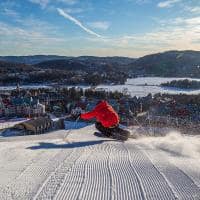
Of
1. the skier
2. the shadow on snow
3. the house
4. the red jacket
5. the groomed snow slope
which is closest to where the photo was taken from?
the groomed snow slope

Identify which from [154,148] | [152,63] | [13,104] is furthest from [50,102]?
[152,63]

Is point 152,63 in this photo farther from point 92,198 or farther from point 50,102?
point 92,198

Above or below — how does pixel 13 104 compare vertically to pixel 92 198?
below

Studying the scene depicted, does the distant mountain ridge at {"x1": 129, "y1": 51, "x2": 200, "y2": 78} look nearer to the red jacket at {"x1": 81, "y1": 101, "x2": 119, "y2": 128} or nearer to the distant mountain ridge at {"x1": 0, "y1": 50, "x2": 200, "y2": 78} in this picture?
the distant mountain ridge at {"x1": 0, "y1": 50, "x2": 200, "y2": 78}

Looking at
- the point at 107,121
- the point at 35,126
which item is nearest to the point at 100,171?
the point at 107,121

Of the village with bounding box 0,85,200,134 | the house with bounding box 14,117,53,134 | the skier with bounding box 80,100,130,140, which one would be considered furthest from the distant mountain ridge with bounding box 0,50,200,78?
the skier with bounding box 80,100,130,140

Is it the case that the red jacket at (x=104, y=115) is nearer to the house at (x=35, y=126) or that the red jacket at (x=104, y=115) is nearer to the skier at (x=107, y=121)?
the skier at (x=107, y=121)
